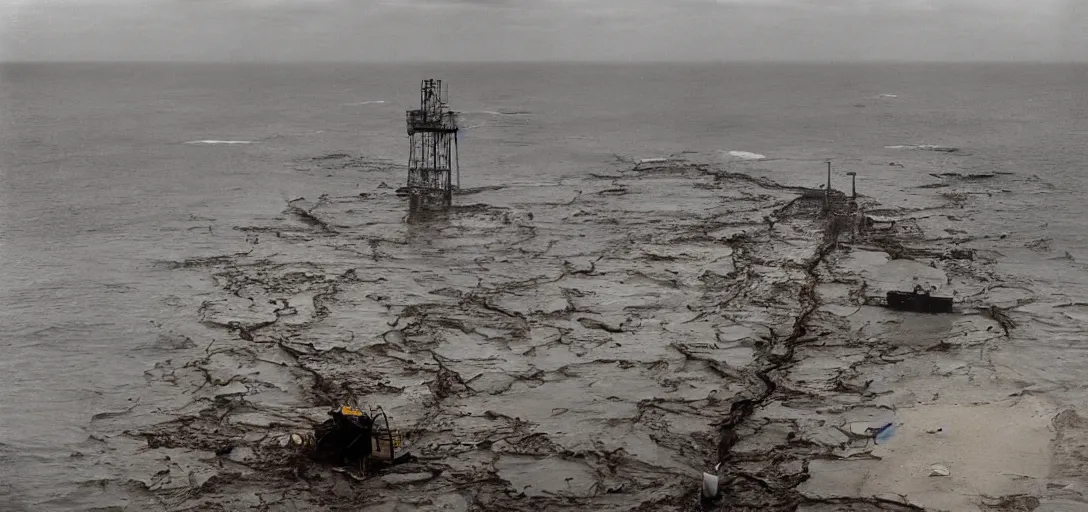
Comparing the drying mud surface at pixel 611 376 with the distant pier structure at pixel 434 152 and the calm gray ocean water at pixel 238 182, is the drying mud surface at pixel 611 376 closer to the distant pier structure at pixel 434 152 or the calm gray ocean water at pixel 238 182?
the calm gray ocean water at pixel 238 182

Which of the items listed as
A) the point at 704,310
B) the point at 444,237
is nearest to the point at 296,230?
the point at 444,237

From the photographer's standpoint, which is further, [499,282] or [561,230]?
[561,230]

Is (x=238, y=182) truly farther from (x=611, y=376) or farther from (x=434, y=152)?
(x=611, y=376)

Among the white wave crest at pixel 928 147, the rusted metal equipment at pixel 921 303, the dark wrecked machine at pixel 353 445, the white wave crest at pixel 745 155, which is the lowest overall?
the dark wrecked machine at pixel 353 445

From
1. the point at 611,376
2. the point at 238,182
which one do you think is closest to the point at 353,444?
the point at 611,376

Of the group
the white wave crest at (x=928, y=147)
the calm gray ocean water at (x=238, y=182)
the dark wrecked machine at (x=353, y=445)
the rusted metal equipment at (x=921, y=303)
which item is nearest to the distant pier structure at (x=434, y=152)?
the calm gray ocean water at (x=238, y=182)

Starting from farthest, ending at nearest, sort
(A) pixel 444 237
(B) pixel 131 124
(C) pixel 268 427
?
(B) pixel 131 124
(A) pixel 444 237
(C) pixel 268 427

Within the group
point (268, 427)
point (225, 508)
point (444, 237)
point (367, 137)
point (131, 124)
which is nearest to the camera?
point (225, 508)

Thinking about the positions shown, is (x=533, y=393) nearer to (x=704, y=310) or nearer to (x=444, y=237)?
(x=704, y=310)
